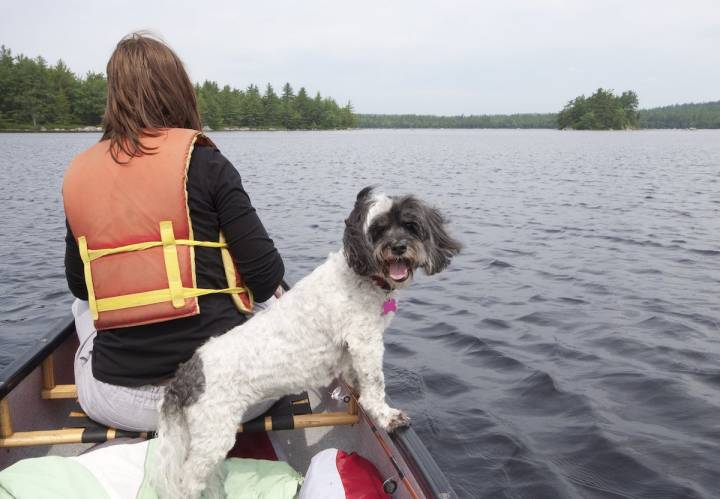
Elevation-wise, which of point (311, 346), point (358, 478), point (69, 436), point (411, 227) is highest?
point (411, 227)

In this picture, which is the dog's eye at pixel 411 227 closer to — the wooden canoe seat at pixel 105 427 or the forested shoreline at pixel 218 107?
the wooden canoe seat at pixel 105 427

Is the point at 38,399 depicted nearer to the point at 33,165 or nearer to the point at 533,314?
the point at 533,314

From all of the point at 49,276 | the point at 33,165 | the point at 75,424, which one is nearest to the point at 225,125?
the point at 33,165

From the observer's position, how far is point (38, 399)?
4344mm

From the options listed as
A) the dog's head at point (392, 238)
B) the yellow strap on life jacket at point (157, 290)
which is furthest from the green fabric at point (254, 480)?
the dog's head at point (392, 238)

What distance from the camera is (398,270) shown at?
3.40m

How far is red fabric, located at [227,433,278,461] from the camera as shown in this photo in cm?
428

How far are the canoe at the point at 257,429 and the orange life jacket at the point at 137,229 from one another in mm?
928

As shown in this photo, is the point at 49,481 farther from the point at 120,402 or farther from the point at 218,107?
the point at 218,107

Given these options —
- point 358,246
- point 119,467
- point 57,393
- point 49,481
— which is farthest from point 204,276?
point 57,393

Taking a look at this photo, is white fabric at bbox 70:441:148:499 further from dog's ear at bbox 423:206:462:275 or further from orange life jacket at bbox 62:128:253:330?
dog's ear at bbox 423:206:462:275

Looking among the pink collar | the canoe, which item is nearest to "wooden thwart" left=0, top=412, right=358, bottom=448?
the canoe

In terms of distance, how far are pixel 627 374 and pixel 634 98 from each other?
638ft

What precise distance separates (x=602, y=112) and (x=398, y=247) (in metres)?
182
